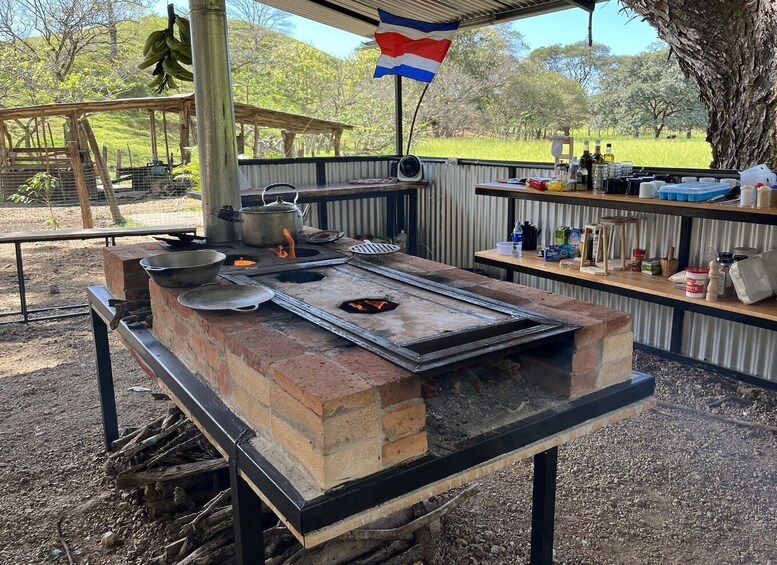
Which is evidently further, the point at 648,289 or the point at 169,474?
the point at 648,289

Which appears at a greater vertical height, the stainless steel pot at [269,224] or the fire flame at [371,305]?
the stainless steel pot at [269,224]

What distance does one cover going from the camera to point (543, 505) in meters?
2.19

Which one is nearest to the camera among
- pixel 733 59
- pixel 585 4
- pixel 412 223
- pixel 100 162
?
pixel 733 59

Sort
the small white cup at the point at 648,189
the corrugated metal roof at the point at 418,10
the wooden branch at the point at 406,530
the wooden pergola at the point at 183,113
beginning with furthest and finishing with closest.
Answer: the wooden pergola at the point at 183,113
the corrugated metal roof at the point at 418,10
the small white cup at the point at 648,189
the wooden branch at the point at 406,530

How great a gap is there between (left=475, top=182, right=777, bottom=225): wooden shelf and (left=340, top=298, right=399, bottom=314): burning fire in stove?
7.75ft

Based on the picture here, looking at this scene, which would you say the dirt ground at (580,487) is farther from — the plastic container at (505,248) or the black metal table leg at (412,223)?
the black metal table leg at (412,223)

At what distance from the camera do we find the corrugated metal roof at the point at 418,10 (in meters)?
6.30

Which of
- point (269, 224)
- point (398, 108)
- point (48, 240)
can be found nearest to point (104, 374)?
point (269, 224)

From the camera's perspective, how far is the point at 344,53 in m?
20.6

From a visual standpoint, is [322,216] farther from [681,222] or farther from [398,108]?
[681,222]

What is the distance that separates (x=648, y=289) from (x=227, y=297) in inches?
→ 117

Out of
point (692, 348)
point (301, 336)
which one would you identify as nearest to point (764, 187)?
point (692, 348)

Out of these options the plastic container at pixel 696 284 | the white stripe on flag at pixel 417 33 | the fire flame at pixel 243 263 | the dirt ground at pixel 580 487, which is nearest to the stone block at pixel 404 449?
the dirt ground at pixel 580 487

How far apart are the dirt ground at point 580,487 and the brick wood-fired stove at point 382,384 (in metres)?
0.91
